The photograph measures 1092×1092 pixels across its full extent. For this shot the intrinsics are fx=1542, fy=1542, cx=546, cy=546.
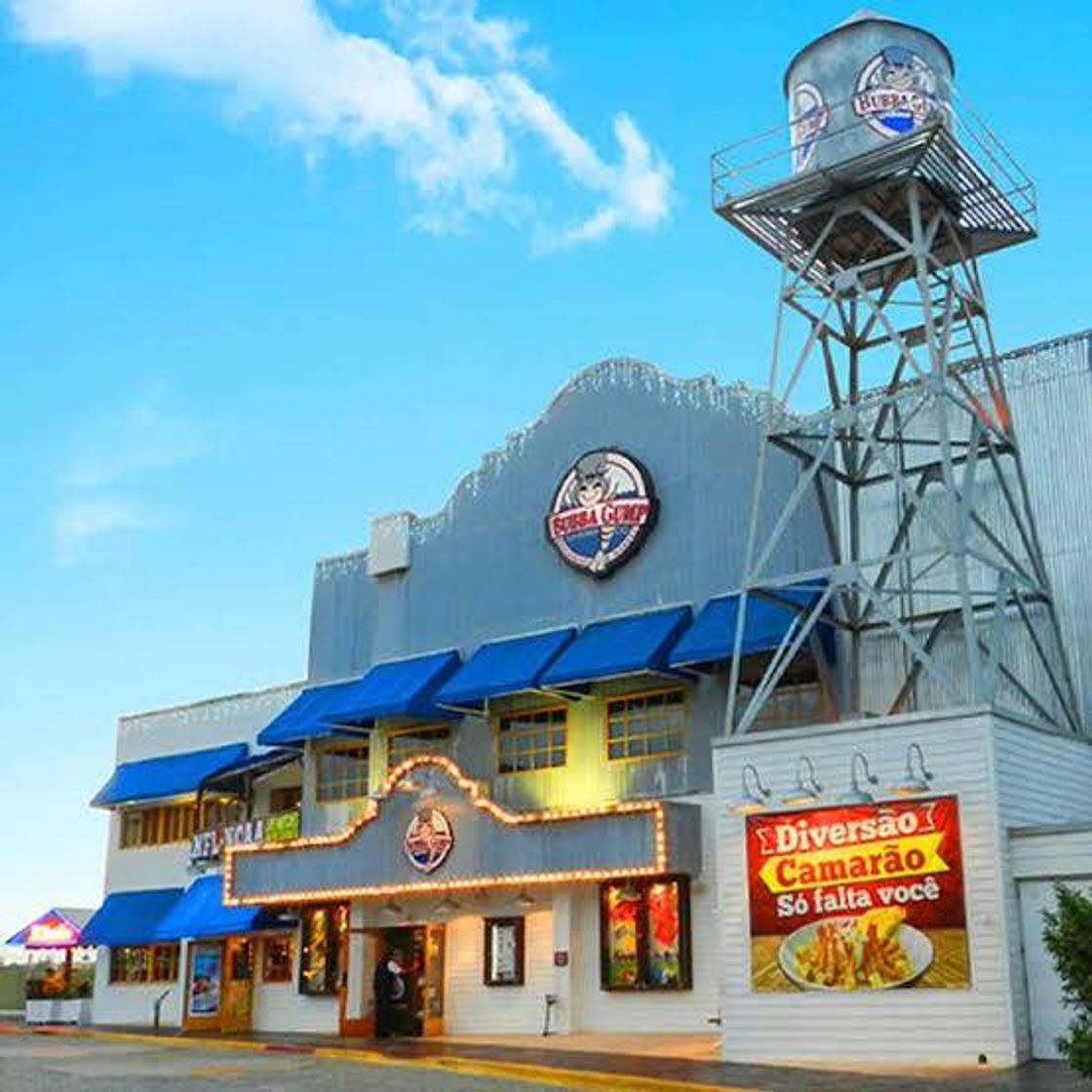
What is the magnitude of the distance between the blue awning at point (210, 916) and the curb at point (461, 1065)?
2.45 meters

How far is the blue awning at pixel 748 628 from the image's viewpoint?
1016 inches

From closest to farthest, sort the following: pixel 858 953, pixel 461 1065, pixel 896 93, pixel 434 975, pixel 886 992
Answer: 1. pixel 886 992
2. pixel 858 953
3. pixel 461 1065
4. pixel 896 93
5. pixel 434 975

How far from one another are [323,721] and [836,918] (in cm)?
1379

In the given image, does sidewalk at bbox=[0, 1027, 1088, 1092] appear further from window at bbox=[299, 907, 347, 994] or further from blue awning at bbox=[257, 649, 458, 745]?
blue awning at bbox=[257, 649, 458, 745]

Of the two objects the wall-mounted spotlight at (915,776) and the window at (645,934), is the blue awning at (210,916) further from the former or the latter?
the wall-mounted spotlight at (915,776)

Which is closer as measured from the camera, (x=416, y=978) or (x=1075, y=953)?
(x=1075, y=953)

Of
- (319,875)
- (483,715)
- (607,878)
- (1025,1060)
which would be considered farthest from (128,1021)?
(1025,1060)

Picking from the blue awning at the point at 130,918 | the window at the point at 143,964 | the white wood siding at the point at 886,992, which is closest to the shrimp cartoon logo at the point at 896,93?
the white wood siding at the point at 886,992

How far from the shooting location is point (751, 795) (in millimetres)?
23297

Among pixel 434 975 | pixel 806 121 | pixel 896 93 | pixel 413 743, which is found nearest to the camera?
pixel 896 93

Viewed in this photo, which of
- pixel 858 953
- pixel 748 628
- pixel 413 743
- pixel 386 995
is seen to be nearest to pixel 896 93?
pixel 748 628

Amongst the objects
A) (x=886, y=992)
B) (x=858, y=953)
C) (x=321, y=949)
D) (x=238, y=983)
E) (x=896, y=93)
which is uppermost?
(x=896, y=93)

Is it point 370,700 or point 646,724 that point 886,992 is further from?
point 370,700

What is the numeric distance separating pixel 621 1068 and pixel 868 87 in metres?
15.9
